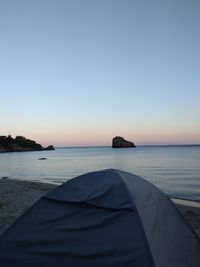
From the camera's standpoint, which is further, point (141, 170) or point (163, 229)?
point (141, 170)

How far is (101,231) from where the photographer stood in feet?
17.1

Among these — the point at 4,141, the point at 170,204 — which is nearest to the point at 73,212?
the point at 170,204

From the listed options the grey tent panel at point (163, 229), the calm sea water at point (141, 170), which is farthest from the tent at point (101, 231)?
the calm sea water at point (141, 170)

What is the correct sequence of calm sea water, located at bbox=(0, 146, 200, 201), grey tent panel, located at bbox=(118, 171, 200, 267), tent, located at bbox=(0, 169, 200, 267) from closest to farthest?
tent, located at bbox=(0, 169, 200, 267), grey tent panel, located at bbox=(118, 171, 200, 267), calm sea water, located at bbox=(0, 146, 200, 201)

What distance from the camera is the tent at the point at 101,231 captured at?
194 inches

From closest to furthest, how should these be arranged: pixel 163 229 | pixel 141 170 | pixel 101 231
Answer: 1. pixel 101 231
2. pixel 163 229
3. pixel 141 170

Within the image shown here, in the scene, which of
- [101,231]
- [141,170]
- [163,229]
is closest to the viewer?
[101,231]

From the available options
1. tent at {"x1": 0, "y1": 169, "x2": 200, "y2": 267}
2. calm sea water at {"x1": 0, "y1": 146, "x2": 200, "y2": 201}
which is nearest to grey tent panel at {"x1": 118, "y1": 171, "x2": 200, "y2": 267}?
tent at {"x1": 0, "y1": 169, "x2": 200, "y2": 267}

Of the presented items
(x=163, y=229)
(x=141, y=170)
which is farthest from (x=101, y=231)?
(x=141, y=170)

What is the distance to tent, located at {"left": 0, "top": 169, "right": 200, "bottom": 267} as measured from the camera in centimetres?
492

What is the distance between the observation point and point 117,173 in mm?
6105

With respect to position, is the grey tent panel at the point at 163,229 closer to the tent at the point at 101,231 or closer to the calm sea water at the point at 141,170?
the tent at the point at 101,231

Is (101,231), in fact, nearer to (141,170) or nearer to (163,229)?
(163,229)

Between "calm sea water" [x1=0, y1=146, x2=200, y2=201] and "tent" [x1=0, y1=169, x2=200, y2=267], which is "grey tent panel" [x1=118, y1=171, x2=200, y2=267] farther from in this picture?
"calm sea water" [x1=0, y1=146, x2=200, y2=201]
